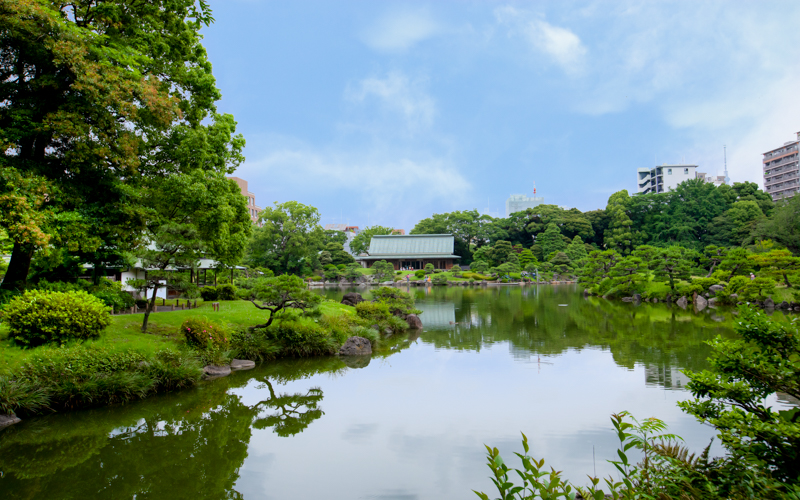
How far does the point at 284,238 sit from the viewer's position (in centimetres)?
3850

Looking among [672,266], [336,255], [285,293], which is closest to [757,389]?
[285,293]

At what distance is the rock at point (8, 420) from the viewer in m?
5.76

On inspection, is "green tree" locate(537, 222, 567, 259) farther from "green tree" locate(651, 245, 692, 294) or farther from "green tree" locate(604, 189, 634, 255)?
"green tree" locate(651, 245, 692, 294)

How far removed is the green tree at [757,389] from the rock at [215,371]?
790 centimetres

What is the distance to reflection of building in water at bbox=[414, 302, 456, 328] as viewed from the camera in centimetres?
1561

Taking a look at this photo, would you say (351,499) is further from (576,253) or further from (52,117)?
(576,253)

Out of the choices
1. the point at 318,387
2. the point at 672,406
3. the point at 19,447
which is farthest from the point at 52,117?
the point at 672,406

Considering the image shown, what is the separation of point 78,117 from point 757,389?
35.3 ft

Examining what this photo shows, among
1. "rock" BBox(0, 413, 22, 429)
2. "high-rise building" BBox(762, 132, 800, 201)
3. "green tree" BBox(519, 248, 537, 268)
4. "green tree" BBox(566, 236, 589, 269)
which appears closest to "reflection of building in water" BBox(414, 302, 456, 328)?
"rock" BBox(0, 413, 22, 429)

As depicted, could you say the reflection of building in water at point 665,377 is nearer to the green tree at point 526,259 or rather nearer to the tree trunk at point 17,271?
the tree trunk at point 17,271

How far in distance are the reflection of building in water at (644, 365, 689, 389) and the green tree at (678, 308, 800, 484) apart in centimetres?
479

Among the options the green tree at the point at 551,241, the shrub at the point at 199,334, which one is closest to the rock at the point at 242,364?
the shrub at the point at 199,334

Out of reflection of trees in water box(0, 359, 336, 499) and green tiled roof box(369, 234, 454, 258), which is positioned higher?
green tiled roof box(369, 234, 454, 258)

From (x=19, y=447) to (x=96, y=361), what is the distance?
5.88ft
